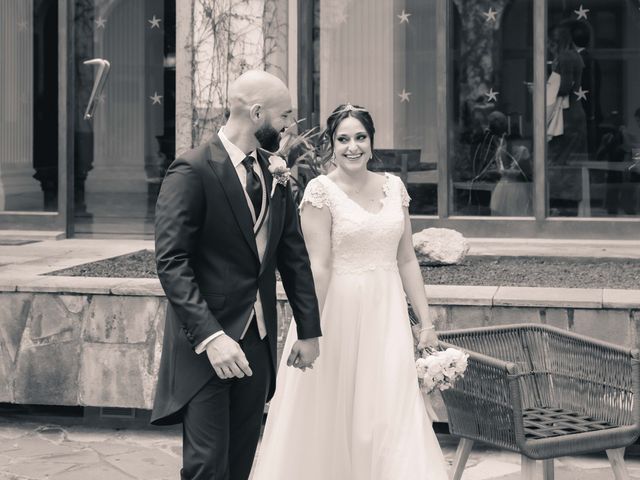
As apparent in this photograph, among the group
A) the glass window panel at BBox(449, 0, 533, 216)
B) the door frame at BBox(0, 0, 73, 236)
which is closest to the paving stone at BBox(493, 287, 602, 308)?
the glass window panel at BBox(449, 0, 533, 216)

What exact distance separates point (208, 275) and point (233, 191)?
30 centimetres

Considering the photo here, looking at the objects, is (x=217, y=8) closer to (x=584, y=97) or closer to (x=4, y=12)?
(x=4, y=12)

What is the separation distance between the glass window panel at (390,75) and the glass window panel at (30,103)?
9.11ft

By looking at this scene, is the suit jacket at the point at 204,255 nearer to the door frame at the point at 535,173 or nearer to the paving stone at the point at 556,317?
the paving stone at the point at 556,317

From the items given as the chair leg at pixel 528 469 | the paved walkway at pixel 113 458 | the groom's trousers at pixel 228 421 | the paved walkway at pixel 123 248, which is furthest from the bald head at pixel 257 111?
the paved walkway at pixel 123 248

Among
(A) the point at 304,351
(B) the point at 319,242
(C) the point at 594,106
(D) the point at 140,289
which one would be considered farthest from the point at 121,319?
(C) the point at 594,106

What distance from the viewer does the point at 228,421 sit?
441 cm

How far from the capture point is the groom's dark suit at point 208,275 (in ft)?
14.0

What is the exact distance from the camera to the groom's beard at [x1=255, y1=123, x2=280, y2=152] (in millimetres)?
4402

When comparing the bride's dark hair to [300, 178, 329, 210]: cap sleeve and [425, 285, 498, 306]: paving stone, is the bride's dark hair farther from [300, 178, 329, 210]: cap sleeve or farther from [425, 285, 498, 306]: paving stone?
[425, 285, 498, 306]: paving stone

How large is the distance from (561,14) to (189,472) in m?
8.61

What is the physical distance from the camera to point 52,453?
7.09 metres

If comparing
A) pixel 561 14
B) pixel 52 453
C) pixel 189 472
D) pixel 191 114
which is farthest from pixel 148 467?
pixel 561 14

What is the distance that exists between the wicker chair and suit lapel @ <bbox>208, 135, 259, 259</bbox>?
1134 mm
